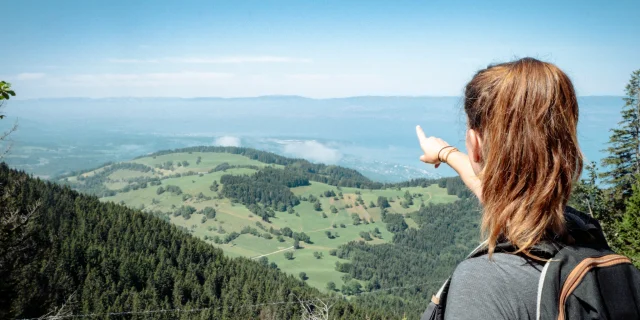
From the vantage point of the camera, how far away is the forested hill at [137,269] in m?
50.9

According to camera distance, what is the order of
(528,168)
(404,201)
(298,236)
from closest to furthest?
1. (528,168)
2. (298,236)
3. (404,201)

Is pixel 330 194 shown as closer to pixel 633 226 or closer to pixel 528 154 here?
pixel 633 226

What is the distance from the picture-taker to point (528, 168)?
A: 117 centimetres

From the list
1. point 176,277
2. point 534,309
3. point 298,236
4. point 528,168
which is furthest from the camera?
point 298,236

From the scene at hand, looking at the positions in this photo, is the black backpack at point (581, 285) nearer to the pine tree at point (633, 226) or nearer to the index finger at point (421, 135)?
the index finger at point (421, 135)

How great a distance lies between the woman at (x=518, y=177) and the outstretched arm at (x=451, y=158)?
24cm

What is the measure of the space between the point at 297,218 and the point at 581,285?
130978 millimetres

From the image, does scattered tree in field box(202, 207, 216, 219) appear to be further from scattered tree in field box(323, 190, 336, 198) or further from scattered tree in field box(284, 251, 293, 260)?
scattered tree in field box(323, 190, 336, 198)

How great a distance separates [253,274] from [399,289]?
39.4 metres

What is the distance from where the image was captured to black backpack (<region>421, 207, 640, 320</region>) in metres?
1.04

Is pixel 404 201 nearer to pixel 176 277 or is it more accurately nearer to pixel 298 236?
pixel 298 236

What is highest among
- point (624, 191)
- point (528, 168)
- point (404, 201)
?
point (528, 168)

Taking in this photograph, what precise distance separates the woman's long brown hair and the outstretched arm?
0.24m

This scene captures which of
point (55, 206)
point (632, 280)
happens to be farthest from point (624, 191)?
point (55, 206)
